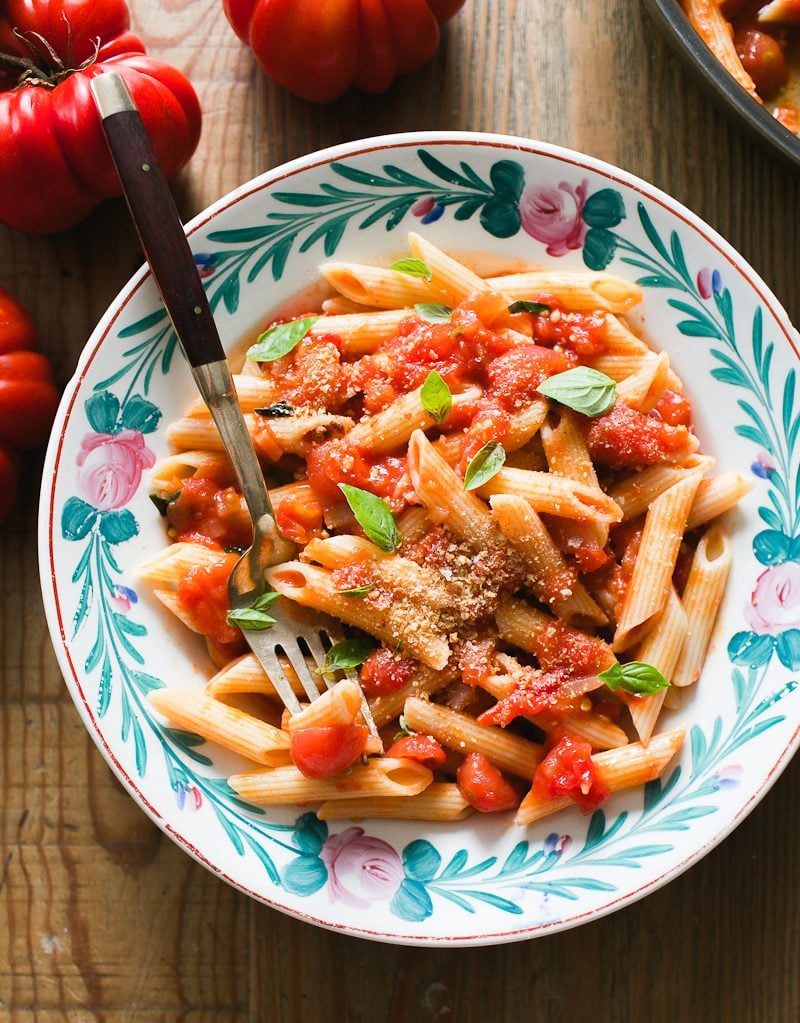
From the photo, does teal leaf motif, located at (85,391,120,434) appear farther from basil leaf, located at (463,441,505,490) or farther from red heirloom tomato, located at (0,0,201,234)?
basil leaf, located at (463,441,505,490)

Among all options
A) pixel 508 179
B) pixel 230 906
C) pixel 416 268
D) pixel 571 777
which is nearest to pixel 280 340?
pixel 416 268

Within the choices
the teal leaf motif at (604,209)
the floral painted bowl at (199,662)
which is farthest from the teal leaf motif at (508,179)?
the teal leaf motif at (604,209)

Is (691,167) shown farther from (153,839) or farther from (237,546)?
(153,839)

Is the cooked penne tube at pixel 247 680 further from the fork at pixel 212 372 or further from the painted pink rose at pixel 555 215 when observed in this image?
the painted pink rose at pixel 555 215

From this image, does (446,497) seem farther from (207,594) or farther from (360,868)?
(360,868)

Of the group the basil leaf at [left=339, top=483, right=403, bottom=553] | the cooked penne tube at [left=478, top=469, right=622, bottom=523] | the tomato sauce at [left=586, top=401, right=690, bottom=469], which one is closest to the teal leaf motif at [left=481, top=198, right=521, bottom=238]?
the tomato sauce at [left=586, top=401, right=690, bottom=469]

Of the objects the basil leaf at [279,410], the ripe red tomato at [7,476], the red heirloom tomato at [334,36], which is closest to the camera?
the basil leaf at [279,410]
